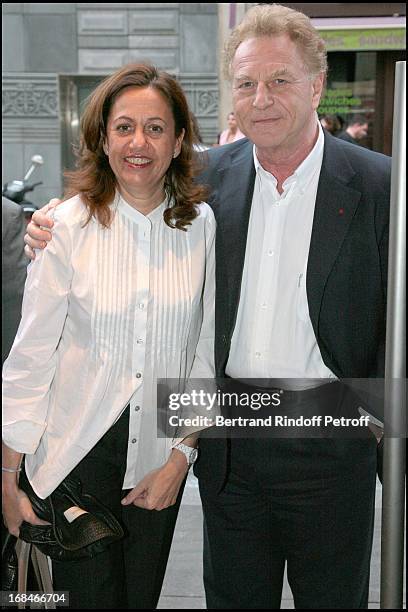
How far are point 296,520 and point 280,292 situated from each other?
1.77 ft

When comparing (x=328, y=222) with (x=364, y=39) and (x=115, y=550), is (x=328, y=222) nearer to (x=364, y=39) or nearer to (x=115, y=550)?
(x=115, y=550)

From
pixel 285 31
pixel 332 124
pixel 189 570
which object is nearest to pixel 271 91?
pixel 285 31

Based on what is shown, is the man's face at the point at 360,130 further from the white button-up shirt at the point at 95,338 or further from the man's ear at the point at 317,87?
the white button-up shirt at the point at 95,338

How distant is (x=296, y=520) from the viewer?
1987 millimetres

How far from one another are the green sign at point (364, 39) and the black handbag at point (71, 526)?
5.13 metres

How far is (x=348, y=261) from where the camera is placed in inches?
73.6

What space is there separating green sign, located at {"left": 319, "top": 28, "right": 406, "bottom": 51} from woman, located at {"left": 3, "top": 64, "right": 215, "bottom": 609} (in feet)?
15.5

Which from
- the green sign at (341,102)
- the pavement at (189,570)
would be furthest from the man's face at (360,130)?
the pavement at (189,570)

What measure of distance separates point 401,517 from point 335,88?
5.85 meters

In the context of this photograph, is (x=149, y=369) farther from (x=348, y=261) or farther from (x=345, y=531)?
(x=345, y=531)

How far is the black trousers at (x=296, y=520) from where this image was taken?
6.45 ft

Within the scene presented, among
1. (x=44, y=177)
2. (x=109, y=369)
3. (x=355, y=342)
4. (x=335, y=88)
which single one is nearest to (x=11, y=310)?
(x=109, y=369)

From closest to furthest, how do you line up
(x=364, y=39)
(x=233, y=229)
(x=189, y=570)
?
(x=233, y=229) < (x=189, y=570) < (x=364, y=39)


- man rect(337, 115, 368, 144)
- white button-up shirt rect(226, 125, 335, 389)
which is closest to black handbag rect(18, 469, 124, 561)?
white button-up shirt rect(226, 125, 335, 389)
